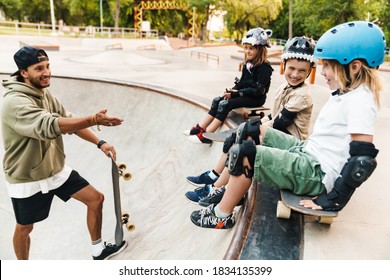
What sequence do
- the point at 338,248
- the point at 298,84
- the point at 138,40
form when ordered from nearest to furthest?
the point at 338,248, the point at 298,84, the point at 138,40

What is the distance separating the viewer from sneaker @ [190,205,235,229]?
2.45m

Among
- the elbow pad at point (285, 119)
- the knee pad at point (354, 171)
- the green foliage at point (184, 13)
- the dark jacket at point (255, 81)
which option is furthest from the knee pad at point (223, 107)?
the green foliage at point (184, 13)

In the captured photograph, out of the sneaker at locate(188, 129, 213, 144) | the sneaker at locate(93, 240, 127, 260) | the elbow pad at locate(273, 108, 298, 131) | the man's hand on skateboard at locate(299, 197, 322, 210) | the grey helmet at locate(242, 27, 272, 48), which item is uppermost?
the grey helmet at locate(242, 27, 272, 48)

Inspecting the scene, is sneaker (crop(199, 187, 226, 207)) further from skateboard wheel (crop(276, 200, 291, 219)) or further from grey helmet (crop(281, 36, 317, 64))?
grey helmet (crop(281, 36, 317, 64))

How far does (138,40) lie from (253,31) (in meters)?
32.0

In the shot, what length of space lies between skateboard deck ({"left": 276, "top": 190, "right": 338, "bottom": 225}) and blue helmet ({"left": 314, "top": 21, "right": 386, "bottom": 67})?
982 mm

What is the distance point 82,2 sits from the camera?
41.6 meters

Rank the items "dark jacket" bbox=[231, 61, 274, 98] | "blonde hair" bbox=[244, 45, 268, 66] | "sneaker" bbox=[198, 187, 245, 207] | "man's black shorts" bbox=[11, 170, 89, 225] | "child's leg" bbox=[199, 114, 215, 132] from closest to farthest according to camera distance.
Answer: "sneaker" bbox=[198, 187, 245, 207]
"man's black shorts" bbox=[11, 170, 89, 225]
"blonde hair" bbox=[244, 45, 268, 66]
"dark jacket" bbox=[231, 61, 274, 98]
"child's leg" bbox=[199, 114, 215, 132]

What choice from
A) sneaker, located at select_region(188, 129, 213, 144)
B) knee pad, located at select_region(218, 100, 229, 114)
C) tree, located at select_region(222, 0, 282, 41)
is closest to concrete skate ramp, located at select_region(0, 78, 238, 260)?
sneaker, located at select_region(188, 129, 213, 144)

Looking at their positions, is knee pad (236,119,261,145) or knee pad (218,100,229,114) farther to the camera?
knee pad (218,100,229,114)

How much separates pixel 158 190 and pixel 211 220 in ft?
8.26

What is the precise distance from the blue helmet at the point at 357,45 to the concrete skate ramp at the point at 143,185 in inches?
59.5
